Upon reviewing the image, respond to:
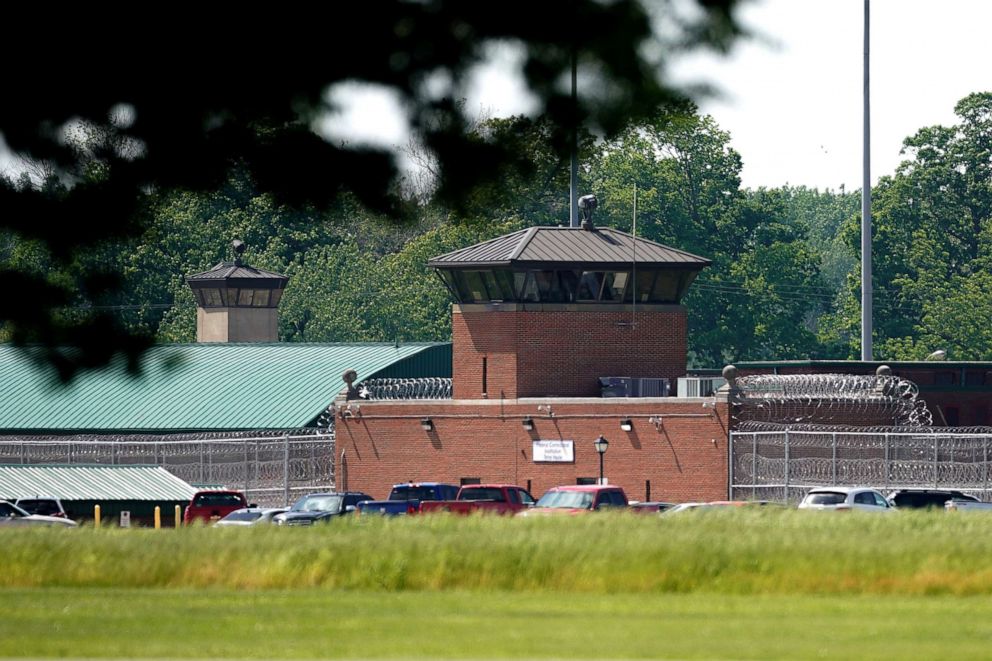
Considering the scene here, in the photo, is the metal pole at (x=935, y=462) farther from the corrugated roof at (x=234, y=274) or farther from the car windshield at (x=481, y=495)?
the corrugated roof at (x=234, y=274)

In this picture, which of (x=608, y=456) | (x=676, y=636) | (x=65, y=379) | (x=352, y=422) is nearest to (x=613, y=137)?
(x=65, y=379)

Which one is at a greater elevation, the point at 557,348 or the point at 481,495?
the point at 557,348

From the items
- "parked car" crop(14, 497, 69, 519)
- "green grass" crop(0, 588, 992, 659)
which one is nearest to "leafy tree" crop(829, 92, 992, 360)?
"parked car" crop(14, 497, 69, 519)

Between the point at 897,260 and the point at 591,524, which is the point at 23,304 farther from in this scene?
the point at 897,260

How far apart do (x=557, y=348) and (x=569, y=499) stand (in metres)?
11.5

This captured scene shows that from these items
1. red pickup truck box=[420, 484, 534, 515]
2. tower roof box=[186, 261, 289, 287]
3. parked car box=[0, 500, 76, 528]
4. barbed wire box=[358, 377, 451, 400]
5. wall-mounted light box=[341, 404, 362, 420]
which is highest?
tower roof box=[186, 261, 289, 287]

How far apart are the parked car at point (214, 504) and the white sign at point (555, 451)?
321 inches

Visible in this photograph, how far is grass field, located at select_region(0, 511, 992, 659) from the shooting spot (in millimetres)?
21234

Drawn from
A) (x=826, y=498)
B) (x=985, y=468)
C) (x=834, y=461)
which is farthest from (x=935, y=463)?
(x=826, y=498)

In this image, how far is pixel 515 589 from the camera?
28.3 meters

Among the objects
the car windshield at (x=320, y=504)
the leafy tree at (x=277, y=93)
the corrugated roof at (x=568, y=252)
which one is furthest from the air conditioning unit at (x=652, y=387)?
the leafy tree at (x=277, y=93)

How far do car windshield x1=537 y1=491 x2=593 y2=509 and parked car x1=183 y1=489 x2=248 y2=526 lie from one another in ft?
29.4

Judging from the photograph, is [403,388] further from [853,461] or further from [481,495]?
[853,461]

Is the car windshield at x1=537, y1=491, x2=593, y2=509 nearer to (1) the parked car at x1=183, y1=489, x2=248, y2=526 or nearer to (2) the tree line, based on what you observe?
(1) the parked car at x1=183, y1=489, x2=248, y2=526
